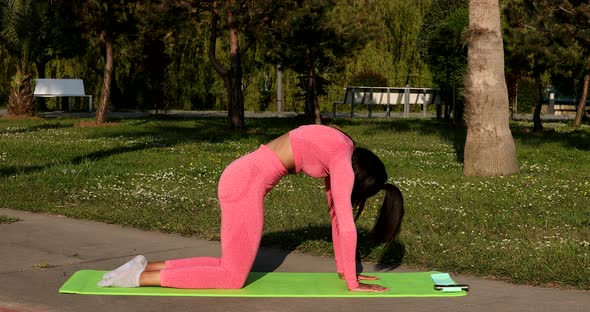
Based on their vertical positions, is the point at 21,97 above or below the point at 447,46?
below

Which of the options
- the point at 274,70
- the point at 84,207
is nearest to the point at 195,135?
the point at 84,207

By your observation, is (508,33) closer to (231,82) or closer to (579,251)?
(231,82)

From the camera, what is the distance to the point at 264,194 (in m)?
7.68

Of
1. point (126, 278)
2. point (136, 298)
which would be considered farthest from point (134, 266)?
point (136, 298)

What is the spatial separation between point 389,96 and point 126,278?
3057cm

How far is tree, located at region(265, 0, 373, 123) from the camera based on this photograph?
2788cm

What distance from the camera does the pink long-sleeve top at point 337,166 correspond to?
291 inches

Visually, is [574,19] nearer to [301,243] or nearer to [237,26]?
[237,26]

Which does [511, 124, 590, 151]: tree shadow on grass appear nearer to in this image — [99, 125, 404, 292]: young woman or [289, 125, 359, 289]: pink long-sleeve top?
[99, 125, 404, 292]: young woman

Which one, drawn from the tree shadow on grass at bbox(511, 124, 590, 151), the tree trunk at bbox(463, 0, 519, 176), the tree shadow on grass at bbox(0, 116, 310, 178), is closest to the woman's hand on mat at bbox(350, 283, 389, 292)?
the tree trunk at bbox(463, 0, 519, 176)

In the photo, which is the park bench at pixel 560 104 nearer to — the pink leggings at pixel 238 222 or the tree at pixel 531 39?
the tree at pixel 531 39

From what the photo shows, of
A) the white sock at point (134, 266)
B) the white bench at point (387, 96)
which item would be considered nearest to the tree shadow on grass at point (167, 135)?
the white bench at point (387, 96)

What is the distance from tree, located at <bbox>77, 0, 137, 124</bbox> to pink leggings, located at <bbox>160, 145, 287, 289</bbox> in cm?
2202

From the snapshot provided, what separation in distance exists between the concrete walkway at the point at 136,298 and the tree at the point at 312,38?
17070mm
